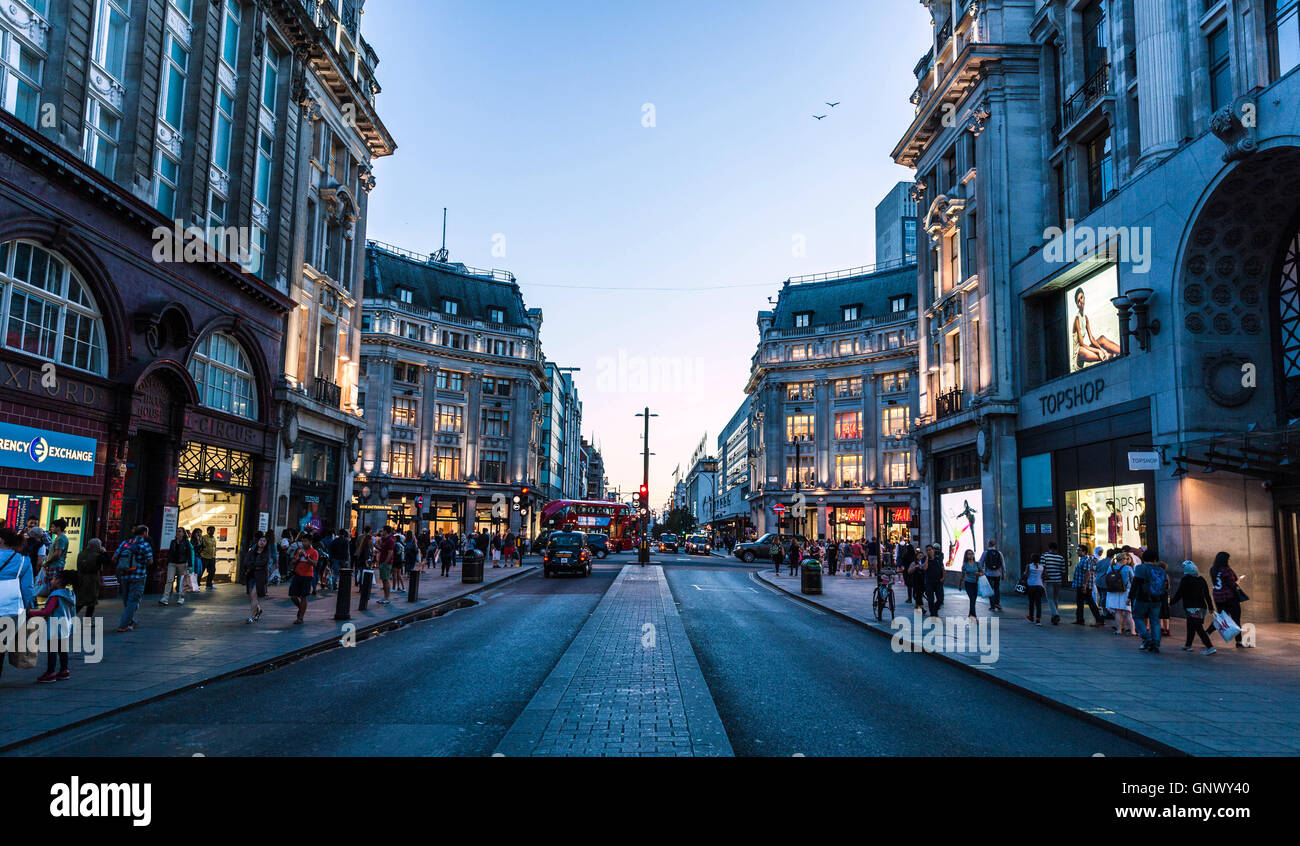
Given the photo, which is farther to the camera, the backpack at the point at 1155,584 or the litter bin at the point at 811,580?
the litter bin at the point at 811,580

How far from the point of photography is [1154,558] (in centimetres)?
1378

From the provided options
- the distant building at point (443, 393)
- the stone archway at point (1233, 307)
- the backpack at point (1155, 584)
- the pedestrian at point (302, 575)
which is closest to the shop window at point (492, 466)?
the distant building at point (443, 393)

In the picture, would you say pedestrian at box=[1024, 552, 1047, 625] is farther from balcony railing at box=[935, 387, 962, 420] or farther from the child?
the child

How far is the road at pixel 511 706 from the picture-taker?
7.21 metres

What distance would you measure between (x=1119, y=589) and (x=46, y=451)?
22.2 meters

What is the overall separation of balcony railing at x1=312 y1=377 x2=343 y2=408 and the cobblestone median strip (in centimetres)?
2136

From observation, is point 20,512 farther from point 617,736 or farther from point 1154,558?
point 1154,558

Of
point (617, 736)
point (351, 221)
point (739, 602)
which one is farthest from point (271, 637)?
point (351, 221)

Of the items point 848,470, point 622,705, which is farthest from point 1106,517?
point 848,470

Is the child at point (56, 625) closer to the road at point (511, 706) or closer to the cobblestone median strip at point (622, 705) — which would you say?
the road at point (511, 706)

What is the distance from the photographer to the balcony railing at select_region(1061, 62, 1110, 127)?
23703mm

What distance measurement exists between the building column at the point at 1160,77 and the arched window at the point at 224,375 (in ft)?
86.0

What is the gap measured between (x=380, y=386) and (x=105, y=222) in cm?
4627

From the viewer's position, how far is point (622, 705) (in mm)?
8656
